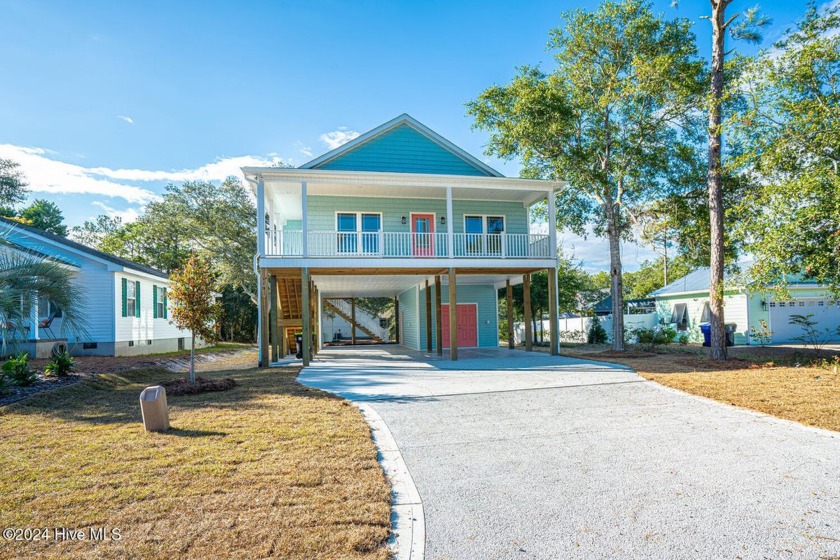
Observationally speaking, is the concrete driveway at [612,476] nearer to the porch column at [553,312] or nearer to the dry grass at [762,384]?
the dry grass at [762,384]

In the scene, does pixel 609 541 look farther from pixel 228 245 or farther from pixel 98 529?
pixel 228 245

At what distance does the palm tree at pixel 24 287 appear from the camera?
7.57 metres

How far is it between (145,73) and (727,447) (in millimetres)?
15498

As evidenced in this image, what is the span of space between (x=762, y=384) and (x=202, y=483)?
969cm

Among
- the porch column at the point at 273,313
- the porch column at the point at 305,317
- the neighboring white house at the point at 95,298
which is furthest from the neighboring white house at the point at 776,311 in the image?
the neighboring white house at the point at 95,298

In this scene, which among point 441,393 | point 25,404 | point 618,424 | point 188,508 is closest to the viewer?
point 188,508

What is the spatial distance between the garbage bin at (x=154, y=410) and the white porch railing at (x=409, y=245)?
822 centimetres

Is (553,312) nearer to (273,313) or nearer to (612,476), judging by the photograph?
(273,313)

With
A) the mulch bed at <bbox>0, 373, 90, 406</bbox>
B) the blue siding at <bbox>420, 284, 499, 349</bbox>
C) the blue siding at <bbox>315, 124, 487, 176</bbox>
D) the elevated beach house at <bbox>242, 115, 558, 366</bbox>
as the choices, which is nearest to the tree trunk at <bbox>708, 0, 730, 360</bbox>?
the elevated beach house at <bbox>242, 115, 558, 366</bbox>

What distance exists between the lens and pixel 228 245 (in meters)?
28.5

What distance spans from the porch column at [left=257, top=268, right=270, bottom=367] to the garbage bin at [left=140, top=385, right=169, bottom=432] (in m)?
7.43

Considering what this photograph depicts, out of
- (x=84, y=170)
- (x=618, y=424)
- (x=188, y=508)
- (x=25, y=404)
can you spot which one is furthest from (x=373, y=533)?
(x=84, y=170)

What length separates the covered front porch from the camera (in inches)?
595

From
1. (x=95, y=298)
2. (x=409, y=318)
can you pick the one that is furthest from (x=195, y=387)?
(x=409, y=318)
